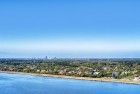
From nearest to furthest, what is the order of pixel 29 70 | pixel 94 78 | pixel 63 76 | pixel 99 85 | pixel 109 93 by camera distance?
pixel 109 93
pixel 99 85
pixel 94 78
pixel 63 76
pixel 29 70

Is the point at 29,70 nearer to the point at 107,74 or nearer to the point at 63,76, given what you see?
the point at 63,76

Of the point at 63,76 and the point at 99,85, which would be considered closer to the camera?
the point at 99,85

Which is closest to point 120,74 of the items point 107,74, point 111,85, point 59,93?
point 107,74

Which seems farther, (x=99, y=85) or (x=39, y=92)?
(x=99, y=85)

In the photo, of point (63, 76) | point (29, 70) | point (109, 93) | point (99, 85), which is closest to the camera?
point (109, 93)

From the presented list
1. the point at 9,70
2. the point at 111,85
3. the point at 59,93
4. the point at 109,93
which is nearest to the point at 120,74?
the point at 111,85

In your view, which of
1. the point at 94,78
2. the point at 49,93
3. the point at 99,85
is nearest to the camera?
the point at 49,93

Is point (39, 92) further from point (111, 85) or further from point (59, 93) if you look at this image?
point (111, 85)

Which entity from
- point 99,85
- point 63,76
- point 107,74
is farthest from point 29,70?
point 99,85

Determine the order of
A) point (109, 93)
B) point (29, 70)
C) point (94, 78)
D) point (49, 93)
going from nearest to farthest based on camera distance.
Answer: point (49, 93) → point (109, 93) → point (94, 78) → point (29, 70)
